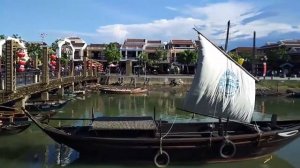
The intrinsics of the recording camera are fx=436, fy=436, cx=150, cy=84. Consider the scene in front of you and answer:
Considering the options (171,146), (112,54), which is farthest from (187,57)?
(171,146)

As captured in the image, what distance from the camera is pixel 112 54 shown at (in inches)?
3401

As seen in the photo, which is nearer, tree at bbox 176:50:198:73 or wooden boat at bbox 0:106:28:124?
wooden boat at bbox 0:106:28:124

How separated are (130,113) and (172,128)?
19.4 m

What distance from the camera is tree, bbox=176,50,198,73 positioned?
3314 inches

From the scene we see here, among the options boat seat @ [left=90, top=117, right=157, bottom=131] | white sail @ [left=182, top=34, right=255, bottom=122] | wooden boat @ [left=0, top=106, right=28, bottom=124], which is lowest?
wooden boat @ [left=0, top=106, right=28, bottom=124]

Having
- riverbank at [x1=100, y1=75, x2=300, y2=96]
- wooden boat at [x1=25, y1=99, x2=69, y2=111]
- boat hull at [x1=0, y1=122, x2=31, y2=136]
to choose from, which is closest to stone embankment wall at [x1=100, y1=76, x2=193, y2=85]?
riverbank at [x1=100, y1=75, x2=300, y2=96]

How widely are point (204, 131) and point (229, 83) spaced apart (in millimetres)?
2554

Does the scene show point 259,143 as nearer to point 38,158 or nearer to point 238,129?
point 238,129

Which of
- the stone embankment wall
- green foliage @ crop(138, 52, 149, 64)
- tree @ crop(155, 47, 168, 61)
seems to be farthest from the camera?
tree @ crop(155, 47, 168, 61)

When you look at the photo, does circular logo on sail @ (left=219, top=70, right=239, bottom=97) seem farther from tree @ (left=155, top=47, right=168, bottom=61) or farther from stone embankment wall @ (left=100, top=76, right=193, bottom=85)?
tree @ (left=155, top=47, right=168, bottom=61)

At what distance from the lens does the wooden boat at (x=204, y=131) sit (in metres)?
18.1

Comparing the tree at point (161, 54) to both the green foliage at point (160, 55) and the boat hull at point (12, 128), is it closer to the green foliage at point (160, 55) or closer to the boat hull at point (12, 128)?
the green foliage at point (160, 55)

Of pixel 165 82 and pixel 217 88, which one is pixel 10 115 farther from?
pixel 165 82

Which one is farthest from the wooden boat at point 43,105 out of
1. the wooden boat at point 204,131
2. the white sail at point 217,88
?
the white sail at point 217,88
